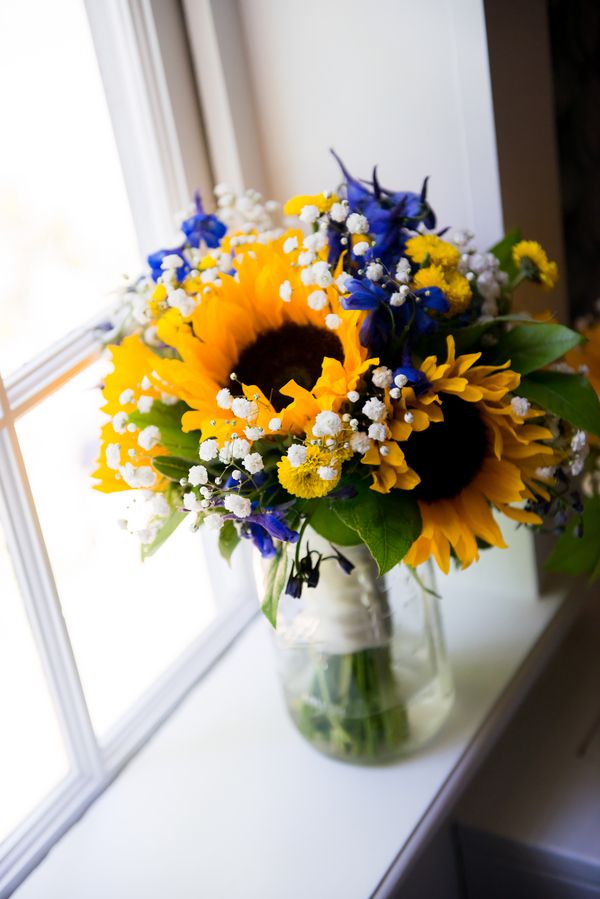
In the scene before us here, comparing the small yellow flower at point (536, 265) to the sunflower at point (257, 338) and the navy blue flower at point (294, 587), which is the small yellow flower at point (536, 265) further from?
the navy blue flower at point (294, 587)

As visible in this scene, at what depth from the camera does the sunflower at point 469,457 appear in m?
0.73

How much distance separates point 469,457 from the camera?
30.5 inches

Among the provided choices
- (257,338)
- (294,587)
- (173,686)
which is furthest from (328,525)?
(173,686)

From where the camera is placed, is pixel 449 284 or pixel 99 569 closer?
pixel 449 284

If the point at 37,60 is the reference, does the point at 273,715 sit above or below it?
below

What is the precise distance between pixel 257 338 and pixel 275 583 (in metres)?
0.20

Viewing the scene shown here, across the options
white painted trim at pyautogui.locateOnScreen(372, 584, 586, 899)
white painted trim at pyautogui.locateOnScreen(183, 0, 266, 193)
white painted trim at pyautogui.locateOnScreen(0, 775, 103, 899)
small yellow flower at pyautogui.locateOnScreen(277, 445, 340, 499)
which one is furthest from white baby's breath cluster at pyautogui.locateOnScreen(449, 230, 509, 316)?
white painted trim at pyautogui.locateOnScreen(0, 775, 103, 899)

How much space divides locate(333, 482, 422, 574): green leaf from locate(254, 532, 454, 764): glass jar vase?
0.12 metres

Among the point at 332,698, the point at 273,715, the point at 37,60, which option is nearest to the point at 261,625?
the point at 273,715

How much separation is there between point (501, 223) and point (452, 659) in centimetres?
47

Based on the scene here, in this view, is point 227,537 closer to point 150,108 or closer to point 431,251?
point 431,251

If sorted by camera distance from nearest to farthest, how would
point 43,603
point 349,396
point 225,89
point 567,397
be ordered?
point 349,396, point 567,397, point 43,603, point 225,89

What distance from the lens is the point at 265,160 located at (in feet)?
3.58

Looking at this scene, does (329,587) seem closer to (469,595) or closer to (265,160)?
(469,595)
